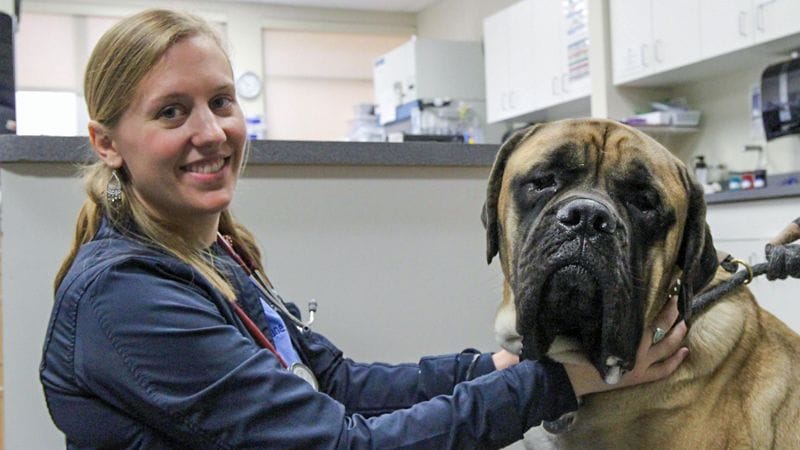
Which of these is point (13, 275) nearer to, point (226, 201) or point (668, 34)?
point (226, 201)

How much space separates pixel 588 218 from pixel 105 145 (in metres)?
0.72

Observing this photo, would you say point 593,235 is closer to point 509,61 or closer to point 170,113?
point 170,113

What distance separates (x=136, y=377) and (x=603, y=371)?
0.63 meters

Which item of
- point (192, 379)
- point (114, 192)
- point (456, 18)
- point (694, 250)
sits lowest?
point (192, 379)

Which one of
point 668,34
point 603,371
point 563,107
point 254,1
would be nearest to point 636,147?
point 603,371

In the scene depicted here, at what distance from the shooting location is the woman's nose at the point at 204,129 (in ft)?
4.04

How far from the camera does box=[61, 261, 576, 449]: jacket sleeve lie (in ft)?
3.37

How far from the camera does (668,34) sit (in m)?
4.53

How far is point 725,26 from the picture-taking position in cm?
413

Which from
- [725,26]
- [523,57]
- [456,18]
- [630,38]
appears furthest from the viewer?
[456,18]

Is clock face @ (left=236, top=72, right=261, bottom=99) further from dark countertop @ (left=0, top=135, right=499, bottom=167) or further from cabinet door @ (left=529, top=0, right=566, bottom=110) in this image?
dark countertop @ (left=0, top=135, right=499, bottom=167)

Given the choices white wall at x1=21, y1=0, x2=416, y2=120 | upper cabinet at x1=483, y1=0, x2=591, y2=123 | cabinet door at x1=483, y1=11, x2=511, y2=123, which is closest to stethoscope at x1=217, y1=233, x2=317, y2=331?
upper cabinet at x1=483, y1=0, x2=591, y2=123

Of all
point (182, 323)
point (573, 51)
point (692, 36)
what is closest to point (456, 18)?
point (573, 51)

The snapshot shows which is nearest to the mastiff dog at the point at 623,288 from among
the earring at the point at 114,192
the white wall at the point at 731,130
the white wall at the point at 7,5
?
the earring at the point at 114,192
